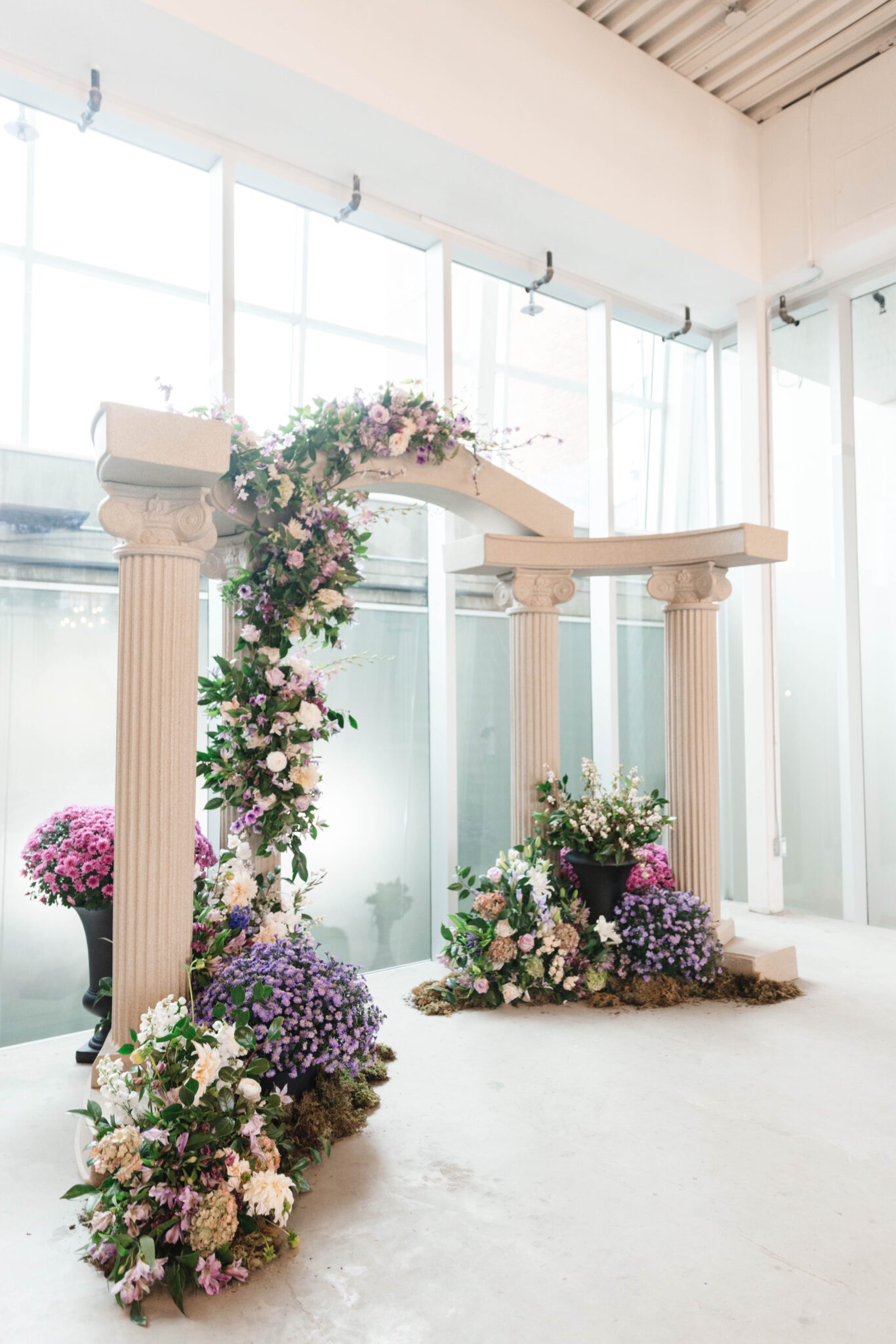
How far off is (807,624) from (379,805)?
10.5 ft

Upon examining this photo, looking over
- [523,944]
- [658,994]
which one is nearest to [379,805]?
[523,944]

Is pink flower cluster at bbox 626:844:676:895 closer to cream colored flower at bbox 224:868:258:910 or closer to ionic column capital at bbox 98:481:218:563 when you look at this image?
cream colored flower at bbox 224:868:258:910

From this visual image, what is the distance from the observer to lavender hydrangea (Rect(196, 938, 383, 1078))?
2787 millimetres

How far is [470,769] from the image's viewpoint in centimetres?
544

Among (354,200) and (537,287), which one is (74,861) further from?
(537,287)

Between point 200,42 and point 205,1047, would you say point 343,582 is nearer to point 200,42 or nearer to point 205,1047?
point 205,1047

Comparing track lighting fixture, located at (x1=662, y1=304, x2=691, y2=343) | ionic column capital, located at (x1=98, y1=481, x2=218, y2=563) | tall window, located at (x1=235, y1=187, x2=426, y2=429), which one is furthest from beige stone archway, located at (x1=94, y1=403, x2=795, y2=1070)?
track lighting fixture, located at (x1=662, y1=304, x2=691, y2=343)

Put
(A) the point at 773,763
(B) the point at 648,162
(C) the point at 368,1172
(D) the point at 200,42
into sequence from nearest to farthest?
1. (C) the point at 368,1172
2. (D) the point at 200,42
3. (B) the point at 648,162
4. (A) the point at 773,763

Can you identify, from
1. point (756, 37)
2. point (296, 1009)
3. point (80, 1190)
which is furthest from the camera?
point (756, 37)

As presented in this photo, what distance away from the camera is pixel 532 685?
15.7 feet

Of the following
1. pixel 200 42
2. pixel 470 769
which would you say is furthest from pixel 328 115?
pixel 470 769

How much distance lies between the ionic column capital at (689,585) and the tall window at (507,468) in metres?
0.93

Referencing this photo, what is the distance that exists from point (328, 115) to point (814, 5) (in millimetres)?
2703

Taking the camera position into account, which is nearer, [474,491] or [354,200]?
[474,491]
